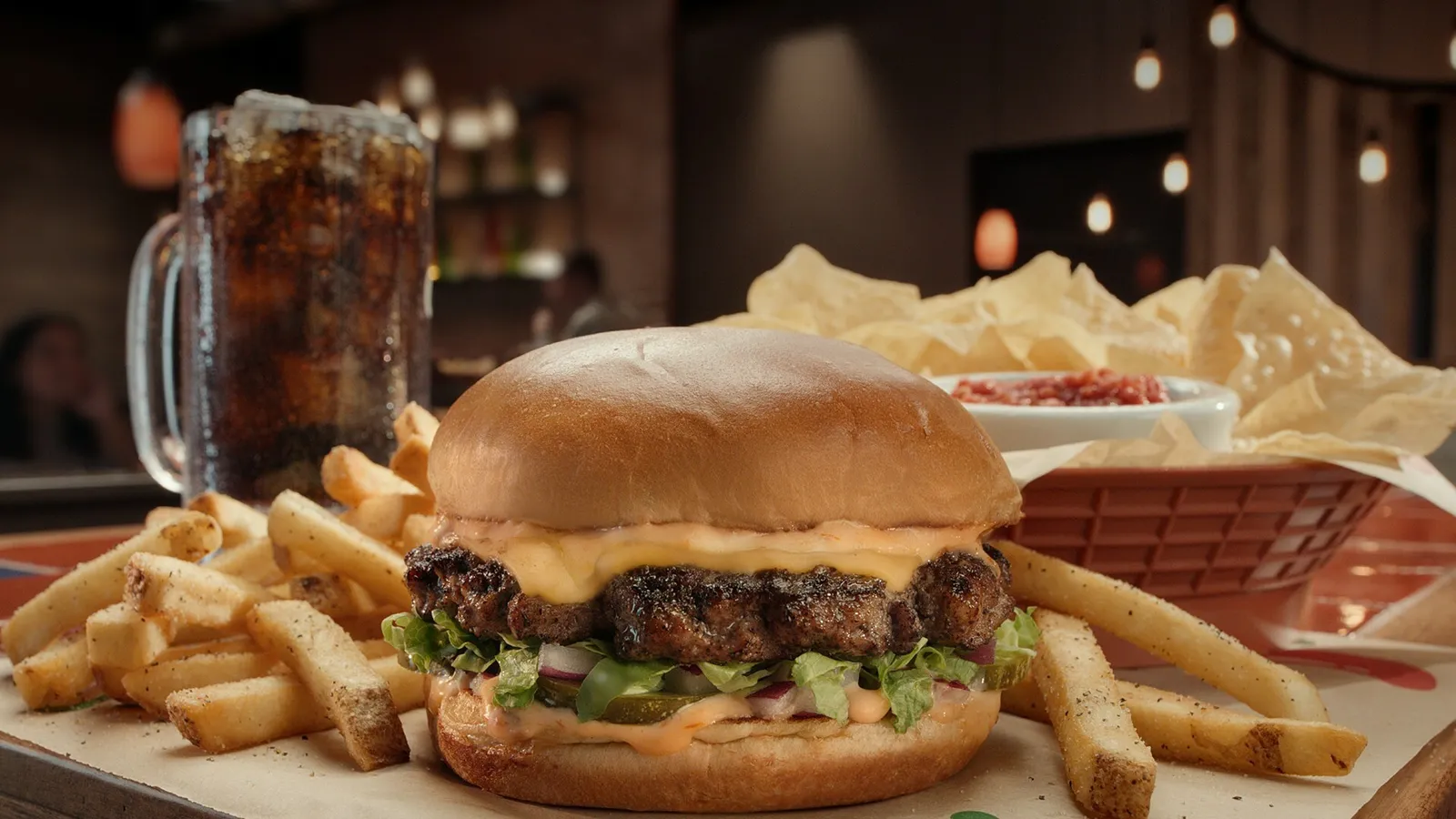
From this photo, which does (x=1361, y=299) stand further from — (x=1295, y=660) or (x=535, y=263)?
(x=1295, y=660)

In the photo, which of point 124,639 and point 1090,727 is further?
point 124,639

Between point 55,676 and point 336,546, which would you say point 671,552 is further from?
point 55,676

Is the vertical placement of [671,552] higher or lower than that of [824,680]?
higher

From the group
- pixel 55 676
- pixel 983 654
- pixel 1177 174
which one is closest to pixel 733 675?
pixel 983 654

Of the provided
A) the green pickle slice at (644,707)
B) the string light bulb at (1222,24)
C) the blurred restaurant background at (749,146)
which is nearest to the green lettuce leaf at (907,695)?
the green pickle slice at (644,707)

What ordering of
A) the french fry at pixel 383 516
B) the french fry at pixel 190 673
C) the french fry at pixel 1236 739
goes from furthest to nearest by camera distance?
the french fry at pixel 383 516
the french fry at pixel 190 673
the french fry at pixel 1236 739

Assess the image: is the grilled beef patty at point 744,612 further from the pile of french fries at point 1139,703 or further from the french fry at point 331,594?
the french fry at point 331,594
